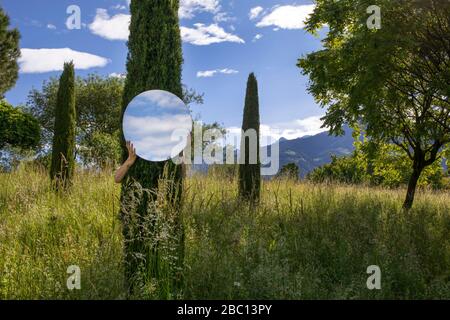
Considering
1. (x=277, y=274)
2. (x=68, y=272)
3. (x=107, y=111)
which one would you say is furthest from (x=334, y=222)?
(x=107, y=111)

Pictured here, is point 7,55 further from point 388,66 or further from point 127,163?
point 127,163

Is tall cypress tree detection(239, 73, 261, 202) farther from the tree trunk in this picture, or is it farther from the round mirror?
the round mirror

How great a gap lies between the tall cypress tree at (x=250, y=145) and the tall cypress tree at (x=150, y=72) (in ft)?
19.9

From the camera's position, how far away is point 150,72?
532 cm

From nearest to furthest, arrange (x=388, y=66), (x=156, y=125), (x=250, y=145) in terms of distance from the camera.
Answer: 1. (x=156, y=125)
2. (x=388, y=66)
3. (x=250, y=145)

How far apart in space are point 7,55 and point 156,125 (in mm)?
29509

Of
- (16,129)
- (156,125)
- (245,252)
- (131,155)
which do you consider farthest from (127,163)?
(16,129)

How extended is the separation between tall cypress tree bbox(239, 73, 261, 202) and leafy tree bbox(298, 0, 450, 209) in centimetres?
185

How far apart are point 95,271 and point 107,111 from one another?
26.6 m

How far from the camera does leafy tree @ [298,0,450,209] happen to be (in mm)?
8156

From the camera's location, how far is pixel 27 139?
18.7 metres

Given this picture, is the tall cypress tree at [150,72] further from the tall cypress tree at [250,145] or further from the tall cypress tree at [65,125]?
the tall cypress tree at [65,125]

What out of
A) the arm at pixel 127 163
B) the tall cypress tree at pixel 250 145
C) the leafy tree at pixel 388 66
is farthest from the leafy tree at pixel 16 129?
the arm at pixel 127 163
